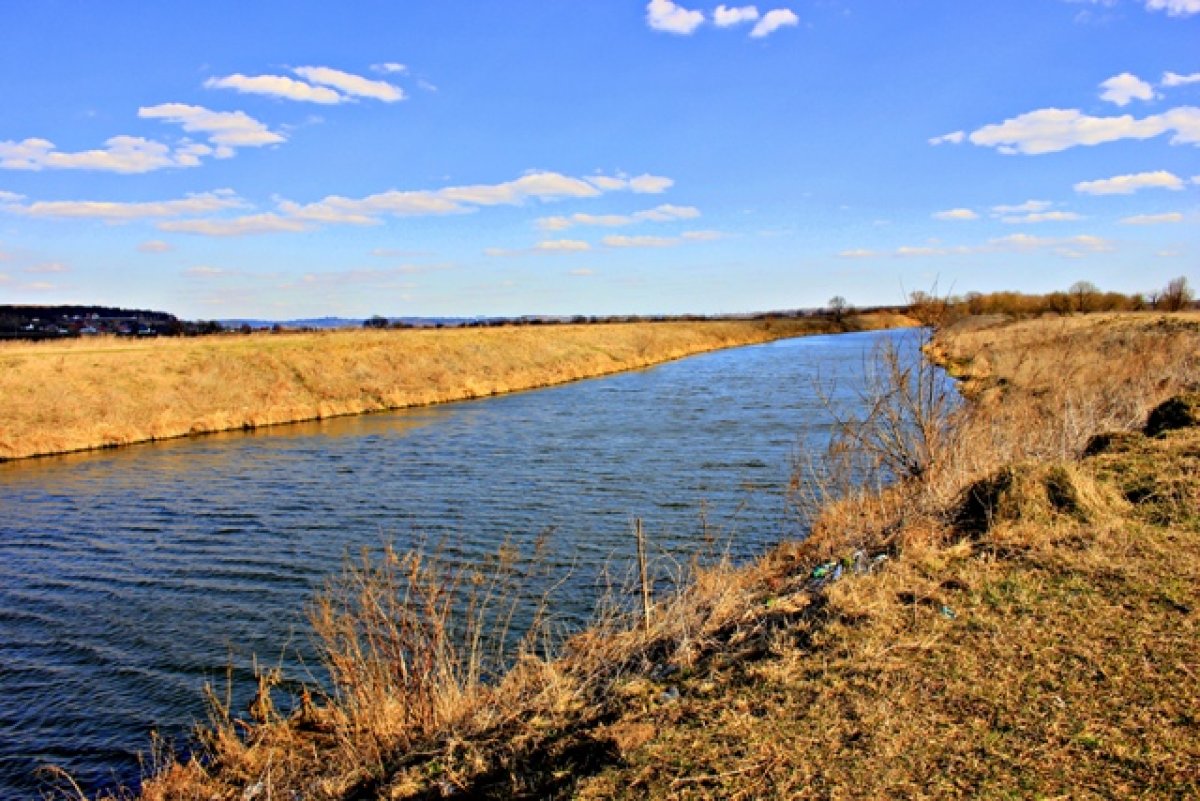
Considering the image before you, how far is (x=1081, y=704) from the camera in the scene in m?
4.85

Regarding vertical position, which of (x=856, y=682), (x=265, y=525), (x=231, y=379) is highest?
(x=231, y=379)

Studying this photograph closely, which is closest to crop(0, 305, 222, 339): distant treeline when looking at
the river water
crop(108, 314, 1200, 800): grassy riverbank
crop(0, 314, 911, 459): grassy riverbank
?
crop(0, 314, 911, 459): grassy riverbank

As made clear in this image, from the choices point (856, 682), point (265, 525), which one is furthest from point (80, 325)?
point (856, 682)

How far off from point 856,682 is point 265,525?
12.9 meters

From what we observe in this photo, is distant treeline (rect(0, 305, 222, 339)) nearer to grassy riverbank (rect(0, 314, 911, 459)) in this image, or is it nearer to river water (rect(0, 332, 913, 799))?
grassy riverbank (rect(0, 314, 911, 459))

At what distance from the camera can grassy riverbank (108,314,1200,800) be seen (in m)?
4.45

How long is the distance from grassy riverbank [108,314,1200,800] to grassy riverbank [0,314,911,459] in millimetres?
21889

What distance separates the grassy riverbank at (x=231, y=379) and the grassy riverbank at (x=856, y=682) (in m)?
21.9

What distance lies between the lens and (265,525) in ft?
49.6

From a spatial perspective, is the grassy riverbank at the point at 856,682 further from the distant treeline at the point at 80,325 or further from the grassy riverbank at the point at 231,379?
the distant treeline at the point at 80,325

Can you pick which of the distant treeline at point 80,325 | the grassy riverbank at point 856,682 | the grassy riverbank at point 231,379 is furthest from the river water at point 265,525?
the distant treeline at point 80,325

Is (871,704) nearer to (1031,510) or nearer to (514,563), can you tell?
(1031,510)

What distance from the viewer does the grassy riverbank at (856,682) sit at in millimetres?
4453

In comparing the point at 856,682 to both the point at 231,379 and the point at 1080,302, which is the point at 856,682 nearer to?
the point at 231,379
